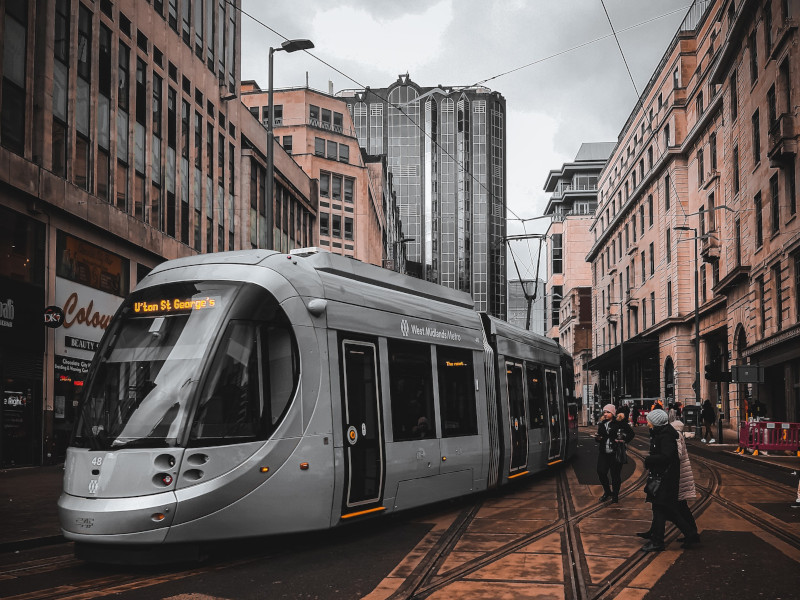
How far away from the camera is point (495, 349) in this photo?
14367 mm

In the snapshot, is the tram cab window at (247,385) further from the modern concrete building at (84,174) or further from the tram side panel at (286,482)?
the modern concrete building at (84,174)

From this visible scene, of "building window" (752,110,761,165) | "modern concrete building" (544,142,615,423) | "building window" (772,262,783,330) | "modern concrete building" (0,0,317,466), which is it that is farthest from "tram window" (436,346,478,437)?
"modern concrete building" (544,142,615,423)

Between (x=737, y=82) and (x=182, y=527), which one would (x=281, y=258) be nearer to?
(x=182, y=527)

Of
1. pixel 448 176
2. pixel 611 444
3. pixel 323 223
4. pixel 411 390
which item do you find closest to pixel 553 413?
pixel 611 444

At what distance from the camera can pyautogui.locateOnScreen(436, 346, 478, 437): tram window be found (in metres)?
12.0

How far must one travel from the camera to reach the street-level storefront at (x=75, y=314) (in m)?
21.3

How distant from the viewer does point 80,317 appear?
22359 mm

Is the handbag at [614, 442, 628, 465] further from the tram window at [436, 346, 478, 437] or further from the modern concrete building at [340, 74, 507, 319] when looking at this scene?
the modern concrete building at [340, 74, 507, 319]

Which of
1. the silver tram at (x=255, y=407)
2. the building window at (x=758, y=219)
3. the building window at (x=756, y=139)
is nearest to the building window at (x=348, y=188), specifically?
the building window at (x=756, y=139)

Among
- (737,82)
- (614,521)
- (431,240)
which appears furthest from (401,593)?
(431,240)

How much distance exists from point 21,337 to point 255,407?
1306 centimetres

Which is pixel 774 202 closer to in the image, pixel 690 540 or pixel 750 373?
pixel 750 373

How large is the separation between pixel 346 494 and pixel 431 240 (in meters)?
135

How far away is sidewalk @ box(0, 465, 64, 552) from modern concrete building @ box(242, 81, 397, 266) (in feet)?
203
